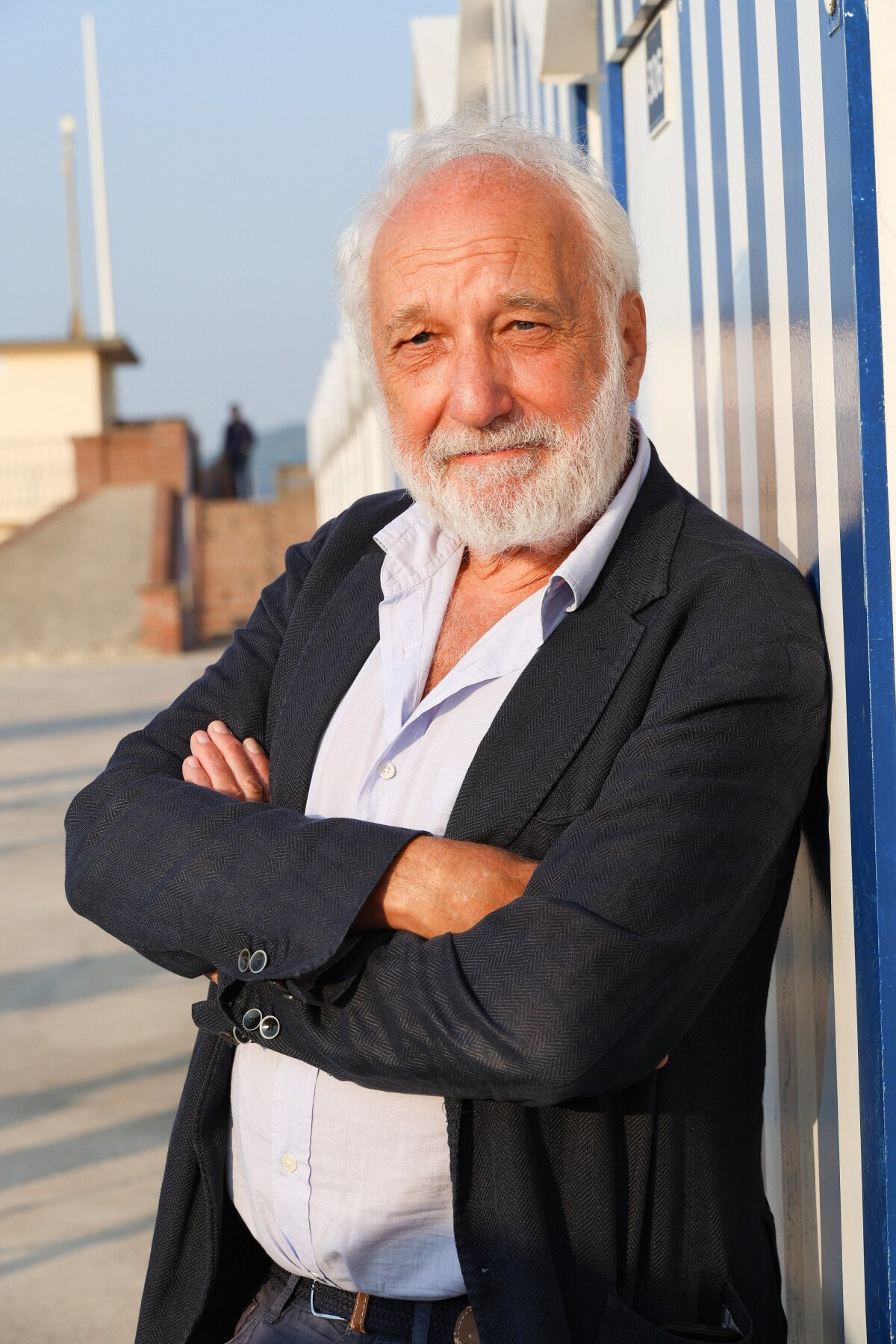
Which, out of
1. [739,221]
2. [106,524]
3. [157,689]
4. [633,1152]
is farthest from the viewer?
[106,524]

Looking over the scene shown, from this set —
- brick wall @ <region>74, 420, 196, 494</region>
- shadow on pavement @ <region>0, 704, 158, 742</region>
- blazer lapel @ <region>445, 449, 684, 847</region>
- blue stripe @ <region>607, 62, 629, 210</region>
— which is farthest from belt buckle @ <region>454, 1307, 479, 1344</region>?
brick wall @ <region>74, 420, 196, 494</region>

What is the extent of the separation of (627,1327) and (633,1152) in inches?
7.5

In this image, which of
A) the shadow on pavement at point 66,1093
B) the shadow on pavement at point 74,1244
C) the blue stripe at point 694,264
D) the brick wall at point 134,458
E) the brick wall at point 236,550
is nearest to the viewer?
the blue stripe at point 694,264

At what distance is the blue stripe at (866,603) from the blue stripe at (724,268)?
2.08 ft

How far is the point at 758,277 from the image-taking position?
6.96 feet

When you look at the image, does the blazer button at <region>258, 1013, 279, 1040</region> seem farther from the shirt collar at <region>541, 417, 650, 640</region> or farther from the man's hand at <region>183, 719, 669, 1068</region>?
the shirt collar at <region>541, 417, 650, 640</region>

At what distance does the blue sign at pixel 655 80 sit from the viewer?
2818 mm

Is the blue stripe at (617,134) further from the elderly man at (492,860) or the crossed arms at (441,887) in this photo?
the crossed arms at (441,887)

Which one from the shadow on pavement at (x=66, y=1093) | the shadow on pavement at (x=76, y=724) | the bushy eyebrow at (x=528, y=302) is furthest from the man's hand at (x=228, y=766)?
the shadow on pavement at (x=76, y=724)

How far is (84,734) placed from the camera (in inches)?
499

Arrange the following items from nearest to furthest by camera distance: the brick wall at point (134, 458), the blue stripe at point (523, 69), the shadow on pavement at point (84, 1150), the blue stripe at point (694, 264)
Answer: the blue stripe at point (694, 264) < the shadow on pavement at point (84, 1150) < the blue stripe at point (523, 69) < the brick wall at point (134, 458)

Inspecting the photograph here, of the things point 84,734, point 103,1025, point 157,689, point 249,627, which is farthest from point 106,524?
point 249,627

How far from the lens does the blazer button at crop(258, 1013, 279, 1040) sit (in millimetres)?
1710

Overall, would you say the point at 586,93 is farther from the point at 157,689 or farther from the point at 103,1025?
the point at 157,689
